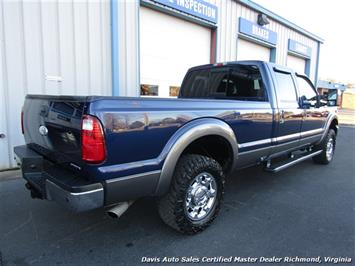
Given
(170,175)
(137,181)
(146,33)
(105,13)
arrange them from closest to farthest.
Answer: (137,181) < (170,175) < (105,13) < (146,33)

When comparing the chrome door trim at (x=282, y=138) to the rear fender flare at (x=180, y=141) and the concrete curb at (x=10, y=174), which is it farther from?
the concrete curb at (x=10, y=174)

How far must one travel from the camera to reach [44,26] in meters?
5.14

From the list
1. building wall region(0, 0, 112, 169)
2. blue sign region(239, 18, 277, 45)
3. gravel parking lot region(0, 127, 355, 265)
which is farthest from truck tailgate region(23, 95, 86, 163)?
blue sign region(239, 18, 277, 45)

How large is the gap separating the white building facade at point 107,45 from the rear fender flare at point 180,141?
3784 millimetres

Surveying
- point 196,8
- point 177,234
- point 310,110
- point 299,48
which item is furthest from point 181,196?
point 299,48

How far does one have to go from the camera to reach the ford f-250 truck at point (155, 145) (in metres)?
2.08

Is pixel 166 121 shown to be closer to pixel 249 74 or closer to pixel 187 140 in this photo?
pixel 187 140

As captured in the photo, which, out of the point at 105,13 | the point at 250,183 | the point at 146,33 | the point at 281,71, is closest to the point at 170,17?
the point at 146,33

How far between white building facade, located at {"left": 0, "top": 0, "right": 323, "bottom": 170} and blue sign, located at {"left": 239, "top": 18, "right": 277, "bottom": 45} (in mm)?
38

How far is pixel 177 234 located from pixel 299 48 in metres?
14.1

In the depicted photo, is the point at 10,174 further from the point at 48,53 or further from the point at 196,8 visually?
the point at 196,8

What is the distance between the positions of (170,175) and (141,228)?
88cm

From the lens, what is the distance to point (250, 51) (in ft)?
36.2

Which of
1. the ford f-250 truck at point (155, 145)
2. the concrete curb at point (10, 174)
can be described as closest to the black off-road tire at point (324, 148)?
the ford f-250 truck at point (155, 145)
